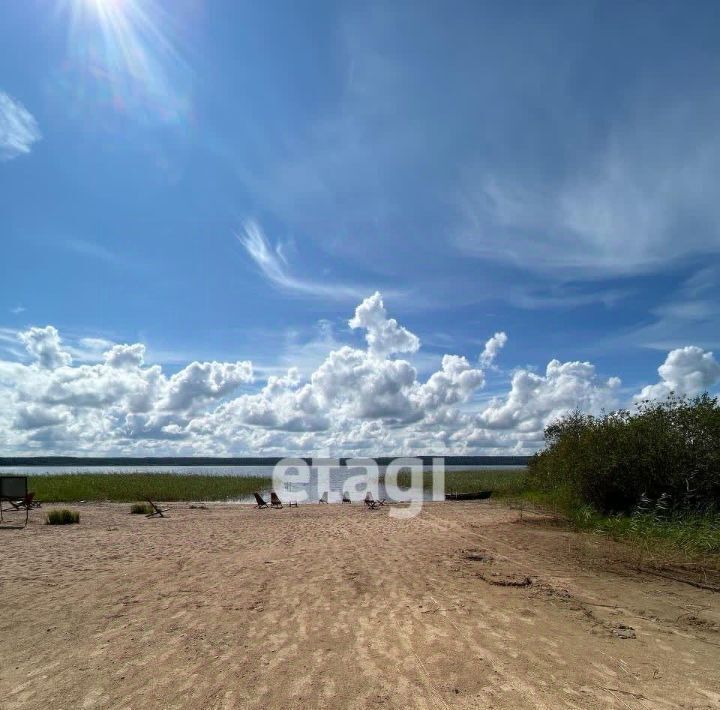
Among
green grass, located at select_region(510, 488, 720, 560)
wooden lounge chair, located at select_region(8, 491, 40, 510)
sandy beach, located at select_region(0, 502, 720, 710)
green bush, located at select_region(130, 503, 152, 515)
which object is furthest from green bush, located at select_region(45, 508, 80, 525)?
green grass, located at select_region(510, 488, 720, 560)

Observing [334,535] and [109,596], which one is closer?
[109,596]

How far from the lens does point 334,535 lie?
14070 millimetres

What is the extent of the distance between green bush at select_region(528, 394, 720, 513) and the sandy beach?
4.05 metres

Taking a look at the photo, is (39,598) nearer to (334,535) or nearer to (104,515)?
(334,535)

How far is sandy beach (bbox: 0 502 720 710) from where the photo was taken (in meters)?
4.45

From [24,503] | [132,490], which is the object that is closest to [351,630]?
[24,503]

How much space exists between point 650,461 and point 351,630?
464 inches

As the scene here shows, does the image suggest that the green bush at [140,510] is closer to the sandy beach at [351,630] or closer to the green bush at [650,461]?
the sandy beach at [351,630]

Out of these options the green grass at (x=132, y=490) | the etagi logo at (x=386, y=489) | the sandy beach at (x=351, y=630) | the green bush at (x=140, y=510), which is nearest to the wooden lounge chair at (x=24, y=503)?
the green bush at (x=140, y=510)

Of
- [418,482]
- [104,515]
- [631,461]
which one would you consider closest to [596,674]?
[631,461]

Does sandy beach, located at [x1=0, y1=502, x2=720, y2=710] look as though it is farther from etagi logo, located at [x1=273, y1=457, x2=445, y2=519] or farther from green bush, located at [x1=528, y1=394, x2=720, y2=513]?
etagi logo, located at [x1=273, y1=457, x2=445, y2=519]

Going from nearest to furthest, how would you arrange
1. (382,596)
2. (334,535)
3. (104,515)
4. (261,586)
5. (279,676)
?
(279,676), (382,596), (261,586), (334,535), (104,515)

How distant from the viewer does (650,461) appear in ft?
47.0

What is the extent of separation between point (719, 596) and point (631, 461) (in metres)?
7.69
